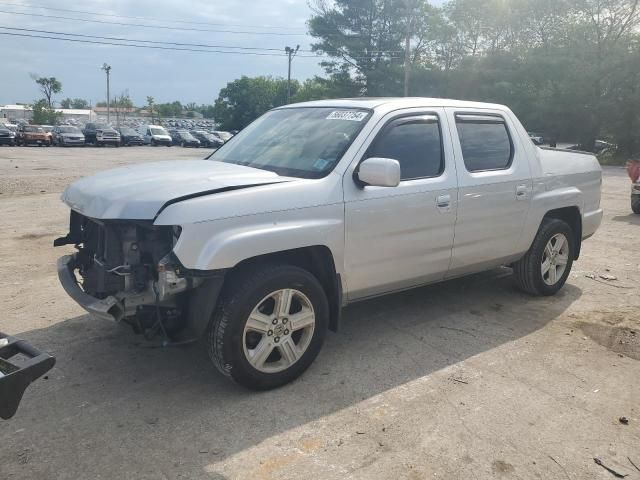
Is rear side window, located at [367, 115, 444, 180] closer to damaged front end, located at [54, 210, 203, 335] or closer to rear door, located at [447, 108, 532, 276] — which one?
rear door, located at [447, 108, 532, 276]

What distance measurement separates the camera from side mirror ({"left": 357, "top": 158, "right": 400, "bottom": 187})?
3586 mm

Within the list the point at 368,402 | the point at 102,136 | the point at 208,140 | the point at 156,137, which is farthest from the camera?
the point at 208,140

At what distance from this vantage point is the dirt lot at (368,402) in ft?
9.57

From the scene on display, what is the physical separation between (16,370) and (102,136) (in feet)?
133

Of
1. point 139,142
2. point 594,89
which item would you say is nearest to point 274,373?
point 594,89

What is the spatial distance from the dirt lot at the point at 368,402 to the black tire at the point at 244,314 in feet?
0.50

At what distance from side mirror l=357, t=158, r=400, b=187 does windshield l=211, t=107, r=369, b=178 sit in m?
0.28

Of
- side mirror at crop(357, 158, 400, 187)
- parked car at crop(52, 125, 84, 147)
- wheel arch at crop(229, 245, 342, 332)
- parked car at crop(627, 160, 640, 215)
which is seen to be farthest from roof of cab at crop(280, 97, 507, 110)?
parked car at crop(52, 125, 84, 147)

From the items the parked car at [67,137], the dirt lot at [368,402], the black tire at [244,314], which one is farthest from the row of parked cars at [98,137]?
the black tire at [244,314]

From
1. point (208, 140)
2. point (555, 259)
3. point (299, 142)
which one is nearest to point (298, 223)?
point (299, 142)

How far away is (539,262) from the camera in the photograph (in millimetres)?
5453

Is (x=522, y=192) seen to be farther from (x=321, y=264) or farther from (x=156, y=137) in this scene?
(x=156, y=137)

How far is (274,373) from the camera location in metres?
3.60

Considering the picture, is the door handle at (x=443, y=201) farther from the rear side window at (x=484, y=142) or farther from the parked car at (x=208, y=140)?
the parked car at (x=208, y=140)
